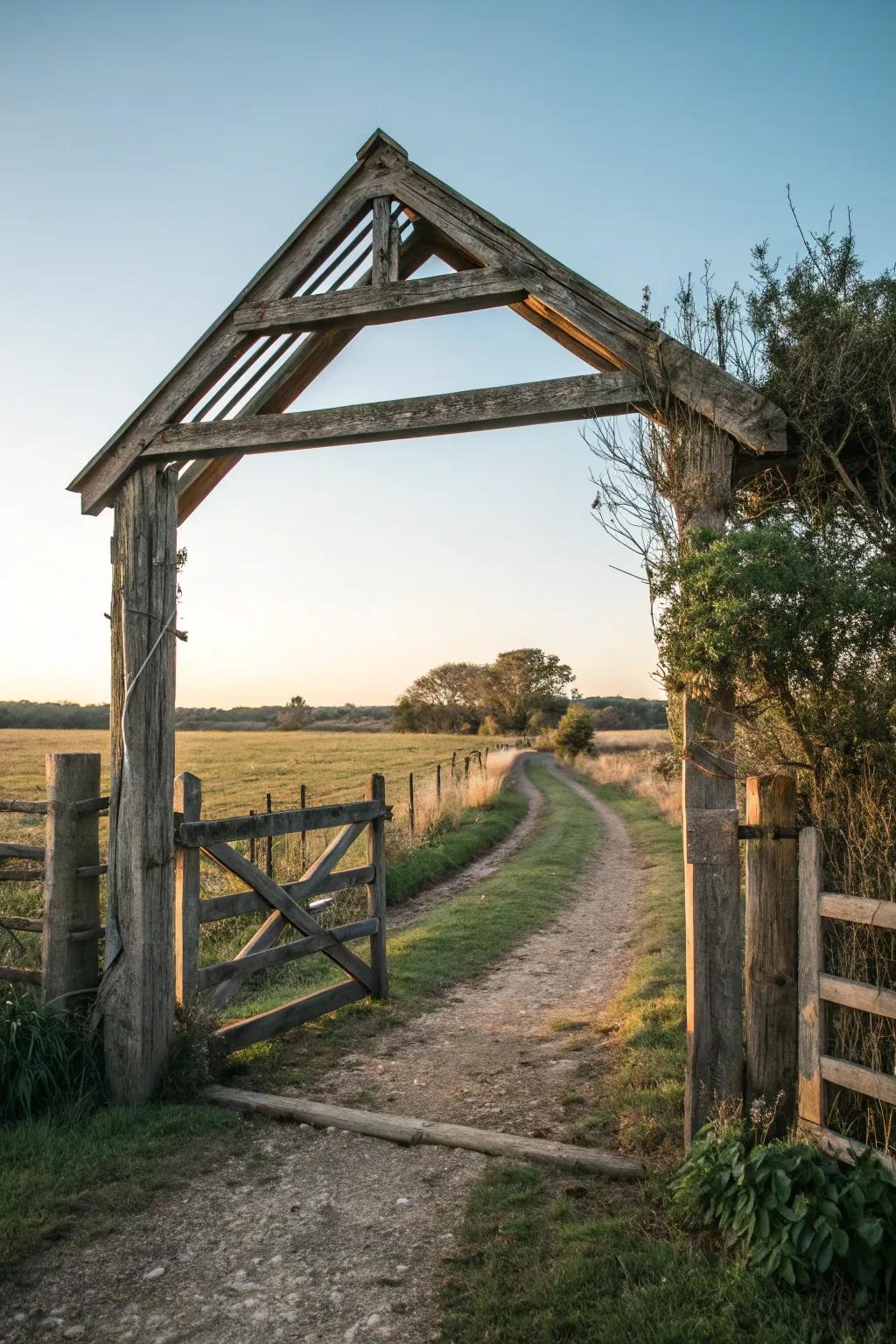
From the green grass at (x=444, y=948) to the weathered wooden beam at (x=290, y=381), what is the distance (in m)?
4.37

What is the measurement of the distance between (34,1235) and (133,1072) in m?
1.64

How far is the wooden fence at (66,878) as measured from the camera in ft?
19.9

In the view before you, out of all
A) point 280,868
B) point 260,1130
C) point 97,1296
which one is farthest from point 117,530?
point 280,868

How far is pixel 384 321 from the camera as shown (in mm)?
5922

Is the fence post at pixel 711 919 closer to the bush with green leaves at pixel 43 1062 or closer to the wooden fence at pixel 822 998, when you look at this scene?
the wooden fence at pixel 822 998

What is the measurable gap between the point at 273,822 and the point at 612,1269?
4.20m

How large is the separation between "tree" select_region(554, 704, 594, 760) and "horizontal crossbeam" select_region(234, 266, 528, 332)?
42358 millimetres

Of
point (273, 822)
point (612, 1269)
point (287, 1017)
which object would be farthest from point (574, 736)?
point (612, 1269)

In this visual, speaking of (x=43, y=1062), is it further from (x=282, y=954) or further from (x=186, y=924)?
(x=282, y=954)

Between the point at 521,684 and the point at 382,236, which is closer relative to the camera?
the point at 382,236

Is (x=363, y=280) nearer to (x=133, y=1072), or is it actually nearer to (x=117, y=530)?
(x=117, y=530)

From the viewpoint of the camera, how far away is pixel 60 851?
238 inches

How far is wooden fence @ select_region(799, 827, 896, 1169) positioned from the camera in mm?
4090

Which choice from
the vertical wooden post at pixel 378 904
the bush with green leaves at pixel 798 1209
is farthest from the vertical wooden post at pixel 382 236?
the bush with green leaves at pixel 798 1209
